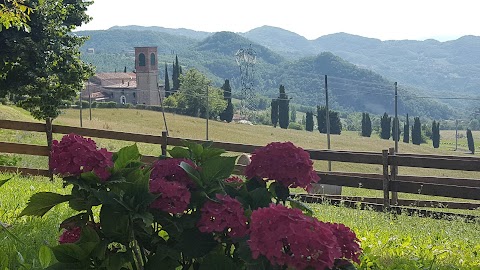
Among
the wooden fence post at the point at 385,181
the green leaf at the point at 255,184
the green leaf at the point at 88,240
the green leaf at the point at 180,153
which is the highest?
the green leaf at the point at 180,153

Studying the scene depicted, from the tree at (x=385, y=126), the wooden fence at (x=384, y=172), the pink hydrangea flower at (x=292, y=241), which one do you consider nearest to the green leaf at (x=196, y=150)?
the pink hydrangea flower at (x=292, y=241)

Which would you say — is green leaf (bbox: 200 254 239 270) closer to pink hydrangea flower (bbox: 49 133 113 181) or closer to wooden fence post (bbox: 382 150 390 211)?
pink hydrangea flower (bbox: 49 133 113 181)

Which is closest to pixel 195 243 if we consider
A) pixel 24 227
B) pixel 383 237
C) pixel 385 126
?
pixel 24 227

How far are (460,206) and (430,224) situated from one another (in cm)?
311

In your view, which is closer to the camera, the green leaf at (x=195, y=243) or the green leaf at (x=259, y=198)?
the green leaf at (x=195, y=243)

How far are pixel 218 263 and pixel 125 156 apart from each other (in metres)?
0.81

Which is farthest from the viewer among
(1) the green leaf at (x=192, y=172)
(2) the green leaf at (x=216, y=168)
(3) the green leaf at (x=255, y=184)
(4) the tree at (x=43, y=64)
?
(4) the tree at (x=43, y=64)

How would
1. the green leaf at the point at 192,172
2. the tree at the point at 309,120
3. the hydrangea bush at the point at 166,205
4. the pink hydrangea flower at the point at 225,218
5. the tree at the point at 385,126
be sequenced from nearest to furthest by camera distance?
the pink hydrangea flower at the point at 225,218, the hydrangea bush at the point at 166,205, the green leaf at the point at 192,172, the tree at the point at 385,126, the tree at the point at 309,120

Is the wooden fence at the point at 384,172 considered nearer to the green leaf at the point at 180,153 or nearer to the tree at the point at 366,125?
the green leaf at the point at 180,153

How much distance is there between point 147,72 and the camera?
433 feet

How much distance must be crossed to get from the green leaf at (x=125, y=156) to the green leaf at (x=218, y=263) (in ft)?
2.29

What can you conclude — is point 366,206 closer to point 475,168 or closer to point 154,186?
point 475,168

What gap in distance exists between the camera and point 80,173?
2.98 metres

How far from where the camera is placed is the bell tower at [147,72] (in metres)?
131
